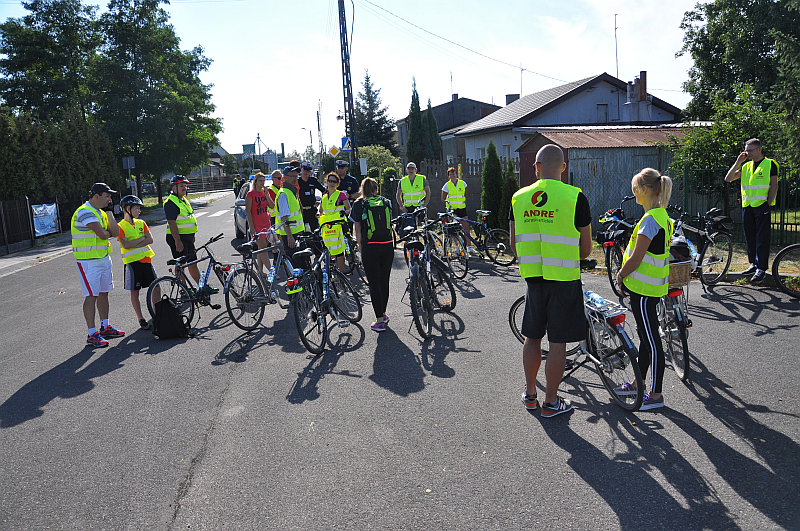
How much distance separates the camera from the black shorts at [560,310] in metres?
4.50

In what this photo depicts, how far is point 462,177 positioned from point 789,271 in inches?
451

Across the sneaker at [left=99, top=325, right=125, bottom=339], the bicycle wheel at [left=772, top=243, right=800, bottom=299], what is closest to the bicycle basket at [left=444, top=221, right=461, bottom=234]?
the bicycle wheel at [left=772, top=243, right=800, bottom=299]

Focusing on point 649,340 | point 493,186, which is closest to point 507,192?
point 493,186

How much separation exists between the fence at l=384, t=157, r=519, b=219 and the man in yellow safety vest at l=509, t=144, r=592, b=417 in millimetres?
13873

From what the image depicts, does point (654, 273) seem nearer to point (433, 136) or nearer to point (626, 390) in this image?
point (626, 390)

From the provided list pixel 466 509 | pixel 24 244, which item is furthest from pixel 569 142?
pixel 24 244

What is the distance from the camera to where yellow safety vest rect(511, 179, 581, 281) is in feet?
14.5

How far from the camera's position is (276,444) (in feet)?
14.9

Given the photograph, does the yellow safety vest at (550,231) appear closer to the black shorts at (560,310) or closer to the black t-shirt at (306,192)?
the black shorts at (560,310)

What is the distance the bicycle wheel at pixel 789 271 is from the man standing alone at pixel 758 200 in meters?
0.25

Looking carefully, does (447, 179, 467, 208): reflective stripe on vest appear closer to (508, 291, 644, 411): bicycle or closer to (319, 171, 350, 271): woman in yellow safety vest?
(319, 171, 350, 271): woman in yellow safety vest

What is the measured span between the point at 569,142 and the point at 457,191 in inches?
246

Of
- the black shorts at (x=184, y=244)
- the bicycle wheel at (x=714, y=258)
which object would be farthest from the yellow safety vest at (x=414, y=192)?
Result: the bicycle wheel at (x=714, y=258)

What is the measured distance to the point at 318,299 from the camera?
7180 mm
